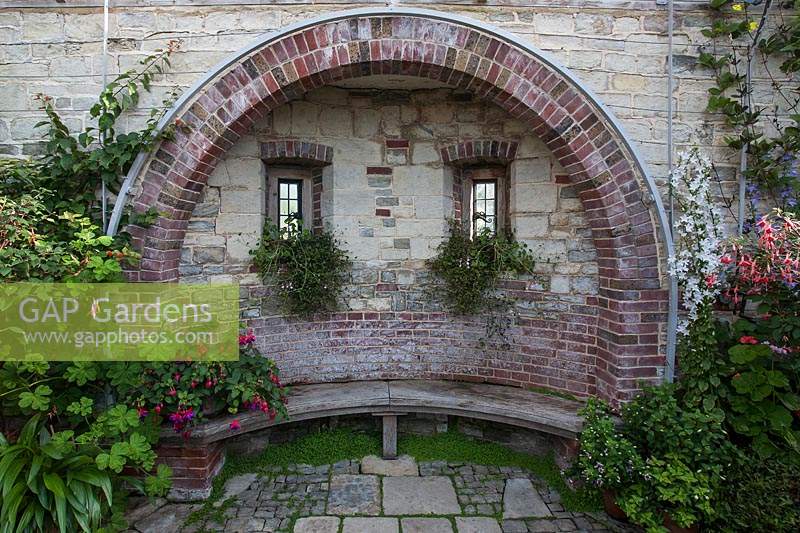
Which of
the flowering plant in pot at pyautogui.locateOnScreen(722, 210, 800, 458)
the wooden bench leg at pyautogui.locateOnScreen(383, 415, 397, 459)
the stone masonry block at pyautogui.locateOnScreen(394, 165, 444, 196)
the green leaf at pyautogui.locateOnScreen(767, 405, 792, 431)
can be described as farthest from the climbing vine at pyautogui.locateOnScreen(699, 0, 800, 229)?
the wooden bench leg at pyautogui.locateOnScreen(383, 415, 397, 459)

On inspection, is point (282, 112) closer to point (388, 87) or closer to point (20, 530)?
point (388, 87)

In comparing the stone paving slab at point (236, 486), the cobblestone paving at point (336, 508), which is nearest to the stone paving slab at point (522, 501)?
the cobblestone paving at point (336, 508)

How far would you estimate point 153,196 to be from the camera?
10.3 feet

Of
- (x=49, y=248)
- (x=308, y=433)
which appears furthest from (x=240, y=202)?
(x=308, y=433)

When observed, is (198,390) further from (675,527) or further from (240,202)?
(675,527)

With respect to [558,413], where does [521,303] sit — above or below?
above

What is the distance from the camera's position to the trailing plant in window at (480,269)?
13.0 ft

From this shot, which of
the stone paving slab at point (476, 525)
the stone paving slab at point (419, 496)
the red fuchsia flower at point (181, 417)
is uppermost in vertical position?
the red fuchsia flower at point (181, 417)

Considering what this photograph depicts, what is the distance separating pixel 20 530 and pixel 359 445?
2168mm

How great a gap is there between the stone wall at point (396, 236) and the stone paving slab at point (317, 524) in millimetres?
1320

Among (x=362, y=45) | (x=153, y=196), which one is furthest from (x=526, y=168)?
(x=153, y=196)

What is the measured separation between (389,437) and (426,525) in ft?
2.79

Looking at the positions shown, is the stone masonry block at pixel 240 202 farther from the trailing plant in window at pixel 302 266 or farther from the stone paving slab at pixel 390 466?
the stone paving slab at pixel 390 466

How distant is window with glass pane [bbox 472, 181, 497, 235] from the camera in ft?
14.3
